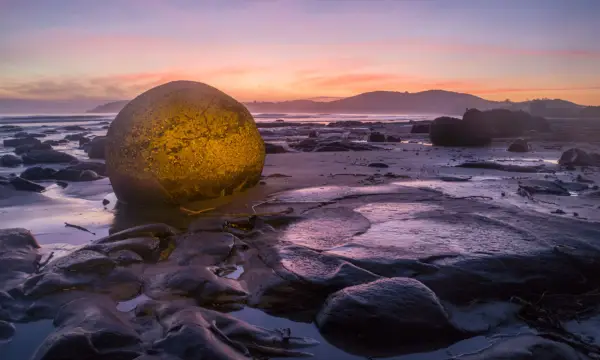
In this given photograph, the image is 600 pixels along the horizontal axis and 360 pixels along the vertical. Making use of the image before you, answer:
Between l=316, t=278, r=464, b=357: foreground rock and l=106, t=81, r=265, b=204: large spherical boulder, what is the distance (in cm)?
294

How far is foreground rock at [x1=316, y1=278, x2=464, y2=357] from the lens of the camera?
6.10ft

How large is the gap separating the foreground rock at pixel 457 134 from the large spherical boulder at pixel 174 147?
9.84 metres

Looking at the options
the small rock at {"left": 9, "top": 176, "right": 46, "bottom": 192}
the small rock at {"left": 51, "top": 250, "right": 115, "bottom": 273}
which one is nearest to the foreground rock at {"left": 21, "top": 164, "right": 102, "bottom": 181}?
the small rock at {"left": 9, "top": 176, "right": 46, "bottom": 192}

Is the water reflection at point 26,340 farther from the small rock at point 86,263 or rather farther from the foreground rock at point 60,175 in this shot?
the foreground rock at point 60,175

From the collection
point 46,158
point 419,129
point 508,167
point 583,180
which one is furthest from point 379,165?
point 419,129

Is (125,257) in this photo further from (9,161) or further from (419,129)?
(419,129)

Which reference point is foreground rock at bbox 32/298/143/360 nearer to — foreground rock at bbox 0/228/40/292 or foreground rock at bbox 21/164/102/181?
foreground rock at bbox 0/228/40/292

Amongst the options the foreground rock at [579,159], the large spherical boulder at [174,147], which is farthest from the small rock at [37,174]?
the foreground rock at [579,159]

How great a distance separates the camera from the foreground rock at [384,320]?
1859 mm

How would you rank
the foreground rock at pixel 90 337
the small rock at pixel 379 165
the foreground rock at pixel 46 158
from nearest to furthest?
1. the foreground rock at pixel 90 337
2. the small rock at pixel 379 165
3. the foreground rock at pixel 46 158

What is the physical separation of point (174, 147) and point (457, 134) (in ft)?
35.8

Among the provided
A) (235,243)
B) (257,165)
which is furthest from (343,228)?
(257,165)

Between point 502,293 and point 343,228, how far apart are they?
1505mm

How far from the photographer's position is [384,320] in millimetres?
1935
